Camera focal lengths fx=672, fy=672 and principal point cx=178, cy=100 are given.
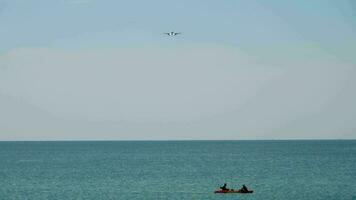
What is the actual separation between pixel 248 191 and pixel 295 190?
327 inches

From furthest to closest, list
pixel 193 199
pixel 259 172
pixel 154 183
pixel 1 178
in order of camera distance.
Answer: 1. pixel 259 172
2. pixel 1 178
3. pixel 154 183
4. pixel 193 199

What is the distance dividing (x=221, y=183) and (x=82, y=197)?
26.7 m

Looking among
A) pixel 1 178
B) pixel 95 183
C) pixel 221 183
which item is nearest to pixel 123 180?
pixel 95 183

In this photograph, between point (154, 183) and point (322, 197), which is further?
point (154, 183)

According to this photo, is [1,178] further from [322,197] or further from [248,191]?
[322,197]

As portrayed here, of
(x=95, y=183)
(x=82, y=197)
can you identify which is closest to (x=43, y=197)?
(x=82, y=197)

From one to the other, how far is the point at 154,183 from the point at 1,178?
102ft

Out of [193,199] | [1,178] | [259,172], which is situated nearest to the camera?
[193,199]

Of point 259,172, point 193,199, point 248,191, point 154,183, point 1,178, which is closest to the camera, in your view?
point 193,199

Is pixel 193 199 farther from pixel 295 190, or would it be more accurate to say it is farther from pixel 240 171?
pixel 240 171

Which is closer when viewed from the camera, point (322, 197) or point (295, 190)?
point (322, 197)

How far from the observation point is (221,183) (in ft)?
341

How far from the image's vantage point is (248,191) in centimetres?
8744

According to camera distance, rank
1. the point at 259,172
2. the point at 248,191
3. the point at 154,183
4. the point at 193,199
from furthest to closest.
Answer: the point at 259,172 < the point at 154,183 < the point at 248,191 < the point at 193,199
